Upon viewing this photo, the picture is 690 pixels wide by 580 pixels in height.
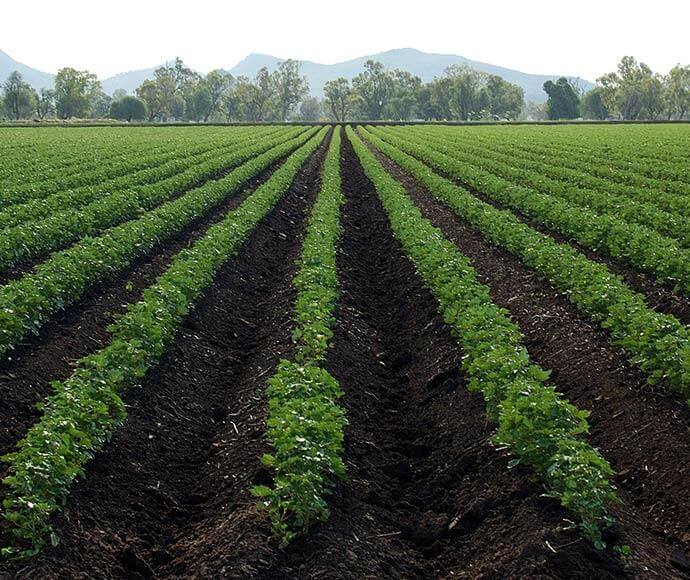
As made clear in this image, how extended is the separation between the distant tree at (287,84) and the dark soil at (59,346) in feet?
559

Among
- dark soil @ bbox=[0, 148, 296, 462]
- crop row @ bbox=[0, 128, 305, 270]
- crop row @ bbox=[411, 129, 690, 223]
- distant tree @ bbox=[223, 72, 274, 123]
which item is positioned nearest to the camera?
dark soil @ bbox=[0, 148, 296, 462]

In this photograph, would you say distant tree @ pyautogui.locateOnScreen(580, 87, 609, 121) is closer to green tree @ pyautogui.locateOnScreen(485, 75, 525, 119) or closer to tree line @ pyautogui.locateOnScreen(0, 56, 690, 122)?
tree line @ pyautogui.locateOnScreen(0, 56, 690, 122)

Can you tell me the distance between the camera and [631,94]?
471ft

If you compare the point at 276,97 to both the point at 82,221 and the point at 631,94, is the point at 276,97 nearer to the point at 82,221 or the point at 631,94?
the point at 631,94

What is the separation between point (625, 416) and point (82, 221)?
13419 millimetres

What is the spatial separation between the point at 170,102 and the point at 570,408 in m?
170

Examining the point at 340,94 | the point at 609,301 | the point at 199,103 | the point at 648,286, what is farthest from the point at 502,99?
the point at 609,301

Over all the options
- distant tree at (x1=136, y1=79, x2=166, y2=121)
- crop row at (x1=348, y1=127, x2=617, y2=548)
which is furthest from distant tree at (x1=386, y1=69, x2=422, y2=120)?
crop row at (x1=348, y1=127, x2=617, y2=548)

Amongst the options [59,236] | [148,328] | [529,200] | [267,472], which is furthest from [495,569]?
[529,200]

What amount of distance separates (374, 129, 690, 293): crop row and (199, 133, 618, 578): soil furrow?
459 cm

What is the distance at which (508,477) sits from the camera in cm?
720

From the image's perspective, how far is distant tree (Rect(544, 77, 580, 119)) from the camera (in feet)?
471

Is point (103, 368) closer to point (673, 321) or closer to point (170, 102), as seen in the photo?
point (673, 321)

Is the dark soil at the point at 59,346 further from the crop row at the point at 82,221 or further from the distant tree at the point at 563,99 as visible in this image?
the distant tree at the point at 563,99
